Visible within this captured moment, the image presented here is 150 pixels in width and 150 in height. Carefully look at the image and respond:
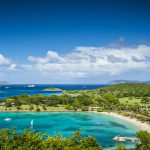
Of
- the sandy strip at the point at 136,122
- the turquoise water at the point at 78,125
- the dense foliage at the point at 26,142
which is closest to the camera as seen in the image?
the dense foliage at the point at 26,142

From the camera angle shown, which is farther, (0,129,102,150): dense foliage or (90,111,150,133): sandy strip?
(90,111,150,133): sandy strip

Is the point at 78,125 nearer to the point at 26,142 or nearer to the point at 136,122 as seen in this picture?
the point at 136,122

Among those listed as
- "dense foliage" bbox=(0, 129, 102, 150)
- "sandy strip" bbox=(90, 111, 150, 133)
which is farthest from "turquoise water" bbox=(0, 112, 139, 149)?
"dense foliage" bbox=(0, 129, 102, 150)

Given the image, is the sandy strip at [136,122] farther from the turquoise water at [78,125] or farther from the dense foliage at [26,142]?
the dense foliage at [26,142]

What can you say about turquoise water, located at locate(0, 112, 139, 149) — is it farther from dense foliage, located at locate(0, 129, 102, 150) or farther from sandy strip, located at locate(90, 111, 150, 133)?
dense foliage, located at locate(0, 129, 102, 150)

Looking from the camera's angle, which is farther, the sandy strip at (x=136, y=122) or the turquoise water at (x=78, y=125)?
the sandy strip at (x=136, y=122)

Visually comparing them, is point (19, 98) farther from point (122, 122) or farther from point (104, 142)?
point (104, 142)

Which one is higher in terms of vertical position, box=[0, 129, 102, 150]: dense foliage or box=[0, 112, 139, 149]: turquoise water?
box=[0, 129, 102, 150]: dense foliage

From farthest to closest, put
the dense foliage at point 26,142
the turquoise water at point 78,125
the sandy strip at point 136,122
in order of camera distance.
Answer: the sandy strip at point 136,122
the turquoise water at point 78,125
the dense foliage at point 26,142

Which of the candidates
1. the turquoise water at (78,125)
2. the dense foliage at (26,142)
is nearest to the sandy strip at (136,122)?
the turquoise water at (78,125)
